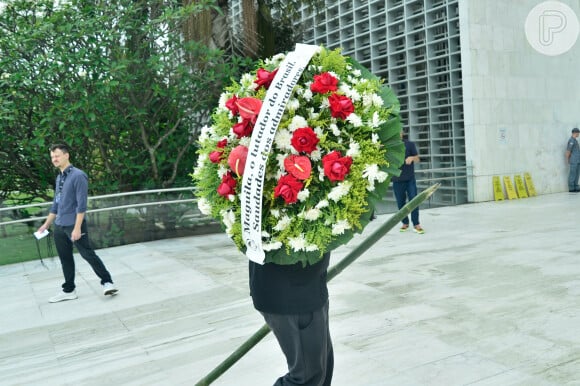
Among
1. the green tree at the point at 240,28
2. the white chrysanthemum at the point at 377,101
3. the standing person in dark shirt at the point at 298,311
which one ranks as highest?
the green tree at the point at 240,28

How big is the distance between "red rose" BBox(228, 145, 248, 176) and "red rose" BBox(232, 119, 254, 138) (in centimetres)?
6

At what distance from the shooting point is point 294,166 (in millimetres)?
2367

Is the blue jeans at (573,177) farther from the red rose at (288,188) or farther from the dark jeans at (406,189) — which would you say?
the red rose at (288,188)

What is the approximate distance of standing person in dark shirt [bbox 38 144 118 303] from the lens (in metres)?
6.21

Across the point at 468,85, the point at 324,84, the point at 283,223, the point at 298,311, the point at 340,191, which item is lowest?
the point at 298,311

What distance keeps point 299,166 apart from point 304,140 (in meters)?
0.10

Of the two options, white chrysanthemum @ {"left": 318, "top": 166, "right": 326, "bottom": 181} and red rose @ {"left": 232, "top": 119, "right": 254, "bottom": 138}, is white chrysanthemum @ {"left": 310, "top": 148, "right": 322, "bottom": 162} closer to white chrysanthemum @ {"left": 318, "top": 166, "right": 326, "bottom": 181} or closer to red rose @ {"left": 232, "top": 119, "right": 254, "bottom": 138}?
white chrysanthemum @ {"left": 318, "top": 166, "right": 326, "bottom": 181}

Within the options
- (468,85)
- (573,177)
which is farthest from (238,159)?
(573,177)

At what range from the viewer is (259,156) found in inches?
93.5

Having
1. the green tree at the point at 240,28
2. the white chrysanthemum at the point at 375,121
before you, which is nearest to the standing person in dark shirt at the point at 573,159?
the green tree at the point at 240,28

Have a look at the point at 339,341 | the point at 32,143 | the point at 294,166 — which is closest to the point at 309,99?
the point at 294,166

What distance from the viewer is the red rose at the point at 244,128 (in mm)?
2492

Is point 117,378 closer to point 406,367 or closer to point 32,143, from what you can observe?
point 406,367

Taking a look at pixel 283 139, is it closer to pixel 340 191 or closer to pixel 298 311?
pixel 340 191
